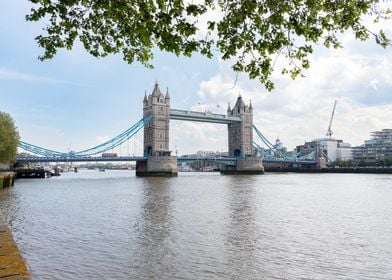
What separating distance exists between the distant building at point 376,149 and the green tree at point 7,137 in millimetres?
97033

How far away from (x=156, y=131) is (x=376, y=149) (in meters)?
78.1

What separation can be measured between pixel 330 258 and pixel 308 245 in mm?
1280

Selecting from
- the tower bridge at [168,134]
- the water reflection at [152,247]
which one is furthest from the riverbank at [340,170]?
the water reflection at [152,247]

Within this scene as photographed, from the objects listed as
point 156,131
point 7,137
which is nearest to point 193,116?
point 156,131

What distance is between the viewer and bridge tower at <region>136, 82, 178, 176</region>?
67.1 m

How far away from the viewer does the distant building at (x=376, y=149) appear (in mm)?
115125

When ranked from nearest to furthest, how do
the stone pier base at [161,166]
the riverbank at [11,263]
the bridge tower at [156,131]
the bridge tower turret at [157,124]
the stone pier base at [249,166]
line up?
1. the riverbank at [11,263]
2. the stone pier base at [161,166]
3. the bridge tower at [156,131]
4. the bridge tower turret at [157,124]
5. the stone pier base at [249,166]

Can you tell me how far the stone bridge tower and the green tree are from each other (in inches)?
2210

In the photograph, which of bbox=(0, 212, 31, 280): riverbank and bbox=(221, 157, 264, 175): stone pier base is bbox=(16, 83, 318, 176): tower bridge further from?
bbox=(0, 212, 31, 280): riverbank

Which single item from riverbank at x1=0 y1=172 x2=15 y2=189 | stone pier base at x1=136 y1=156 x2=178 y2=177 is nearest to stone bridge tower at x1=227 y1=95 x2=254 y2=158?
stone pier base at x1=136 y1=156 x2=178 y2=177

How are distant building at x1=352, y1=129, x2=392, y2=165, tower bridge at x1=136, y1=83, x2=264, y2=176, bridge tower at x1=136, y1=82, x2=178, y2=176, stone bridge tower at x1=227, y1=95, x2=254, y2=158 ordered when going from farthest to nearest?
distant building at x1=352, y1=129, x2=392, y2=165 < stone bridge tower at x1=227, y1=95, x2=254, y2=158 < bridge tower at x1=136, y1=82, x2=178, y2=176 < tower bridge at x1=136, y1=83, x2=264, y2=176

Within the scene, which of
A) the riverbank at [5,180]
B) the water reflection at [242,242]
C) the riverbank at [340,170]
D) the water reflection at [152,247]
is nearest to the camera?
the water reflection at [152,247]

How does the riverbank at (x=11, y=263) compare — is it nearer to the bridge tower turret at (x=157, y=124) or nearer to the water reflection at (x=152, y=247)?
the water reflection at (x=152, y=247)

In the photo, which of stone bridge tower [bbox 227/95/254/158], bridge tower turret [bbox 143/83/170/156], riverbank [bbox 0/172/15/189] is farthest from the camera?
stone bridge tower [bbox 227/95/254/158]
